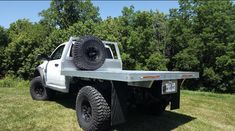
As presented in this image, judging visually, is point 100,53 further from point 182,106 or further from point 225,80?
point 225,80

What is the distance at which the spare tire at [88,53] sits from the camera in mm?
6562

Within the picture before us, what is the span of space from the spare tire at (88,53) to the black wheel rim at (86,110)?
55.3 inches

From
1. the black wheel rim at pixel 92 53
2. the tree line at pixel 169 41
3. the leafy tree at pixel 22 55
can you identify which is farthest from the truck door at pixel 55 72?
the leafy tree at pixel 22 55

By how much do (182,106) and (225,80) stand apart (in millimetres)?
20960

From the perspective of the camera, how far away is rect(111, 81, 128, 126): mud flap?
15.5 feet

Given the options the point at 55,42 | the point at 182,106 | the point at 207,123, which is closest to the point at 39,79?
the point at 182,106

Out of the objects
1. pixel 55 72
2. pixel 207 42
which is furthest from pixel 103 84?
pixel 207 42

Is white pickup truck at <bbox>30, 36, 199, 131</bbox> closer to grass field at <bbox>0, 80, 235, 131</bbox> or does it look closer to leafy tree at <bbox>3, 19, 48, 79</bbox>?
grass field at <bbox>0, 80, 235, 131</bbox>

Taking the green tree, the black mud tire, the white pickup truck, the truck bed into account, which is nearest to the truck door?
the white pickup truck

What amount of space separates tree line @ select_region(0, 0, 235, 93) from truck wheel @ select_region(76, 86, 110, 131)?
778 inches

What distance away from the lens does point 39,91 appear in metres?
8.41

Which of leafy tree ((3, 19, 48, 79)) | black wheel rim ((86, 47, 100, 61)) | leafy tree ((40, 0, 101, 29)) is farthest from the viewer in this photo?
leafy tree ((40, 0, 101, 29))

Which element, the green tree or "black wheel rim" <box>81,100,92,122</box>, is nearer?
"black wheel rim" <box>81,100,92,122</box>

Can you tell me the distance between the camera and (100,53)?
7.10 metres
